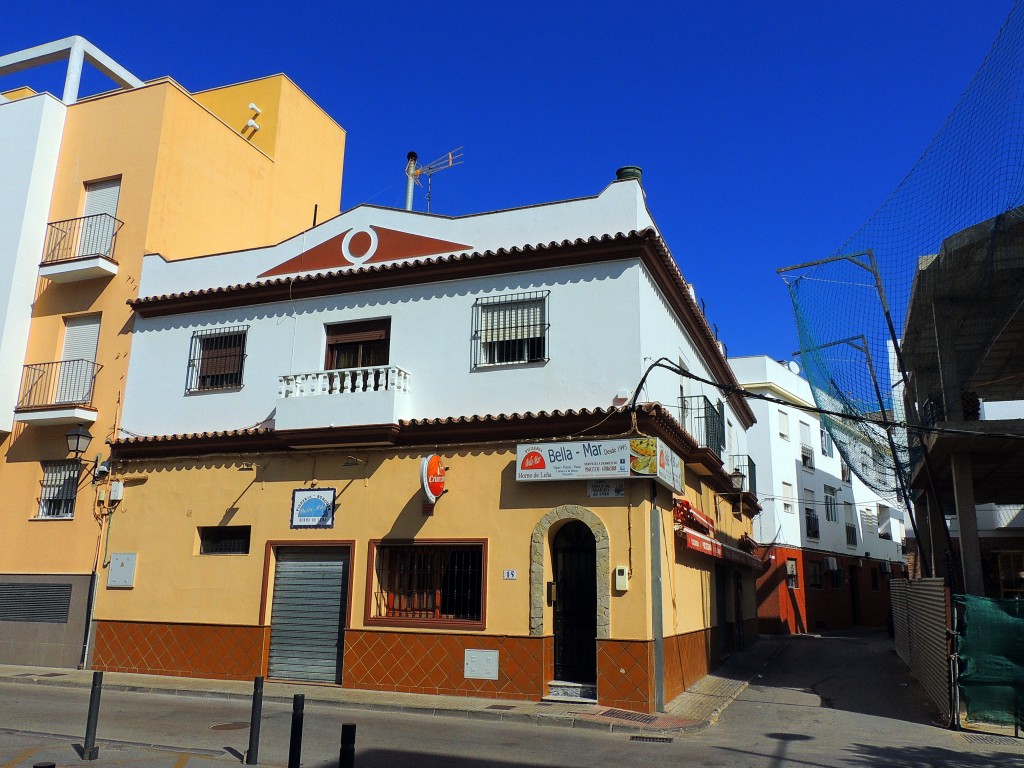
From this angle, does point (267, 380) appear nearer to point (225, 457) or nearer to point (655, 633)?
point (225, 457)

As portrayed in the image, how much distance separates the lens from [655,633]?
12570mm

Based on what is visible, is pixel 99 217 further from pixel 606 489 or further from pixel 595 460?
pixel 606 489

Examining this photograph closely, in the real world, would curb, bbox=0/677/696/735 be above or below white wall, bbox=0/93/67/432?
below

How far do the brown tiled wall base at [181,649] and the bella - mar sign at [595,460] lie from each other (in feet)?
19.3

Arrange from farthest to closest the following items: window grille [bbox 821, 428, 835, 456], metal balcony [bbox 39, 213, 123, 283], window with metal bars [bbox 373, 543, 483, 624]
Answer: window grille [bbox 821, 428, 835, 456]
metal balcony [bbox 39, 213, 123, 283]
window with metal bars [bbox 373, 543, 483, 624]

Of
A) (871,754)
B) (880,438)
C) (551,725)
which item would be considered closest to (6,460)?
(551,725)

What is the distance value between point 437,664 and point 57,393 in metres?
10.7

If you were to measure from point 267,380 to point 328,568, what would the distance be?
396 cm

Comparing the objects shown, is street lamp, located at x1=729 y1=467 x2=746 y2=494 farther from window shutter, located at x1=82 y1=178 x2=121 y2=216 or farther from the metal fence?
window shutter, located at x1=82 y1=178 x2=121 y2=216

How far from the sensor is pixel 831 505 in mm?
36531

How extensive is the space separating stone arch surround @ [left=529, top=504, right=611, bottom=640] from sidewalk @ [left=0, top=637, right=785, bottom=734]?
1.22 metres

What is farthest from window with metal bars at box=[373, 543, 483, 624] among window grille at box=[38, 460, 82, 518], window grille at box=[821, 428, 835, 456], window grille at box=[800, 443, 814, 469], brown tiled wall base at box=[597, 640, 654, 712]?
window grille at box=[821, 428, 835, 456]

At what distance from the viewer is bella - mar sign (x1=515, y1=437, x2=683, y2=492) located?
12586 millimetres

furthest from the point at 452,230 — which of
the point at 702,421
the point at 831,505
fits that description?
the point at 831,505
